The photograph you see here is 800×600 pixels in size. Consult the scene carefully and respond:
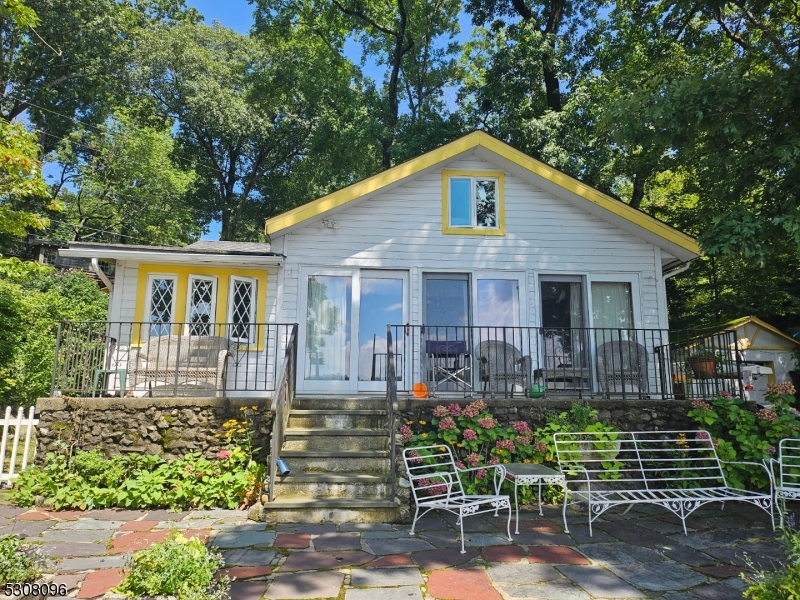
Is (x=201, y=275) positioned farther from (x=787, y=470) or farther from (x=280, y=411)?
(x=787, y=470)

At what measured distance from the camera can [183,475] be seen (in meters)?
6.68

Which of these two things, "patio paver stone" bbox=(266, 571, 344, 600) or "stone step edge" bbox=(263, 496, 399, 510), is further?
"stone step edge" bbox=(263, 496, 399, 510)

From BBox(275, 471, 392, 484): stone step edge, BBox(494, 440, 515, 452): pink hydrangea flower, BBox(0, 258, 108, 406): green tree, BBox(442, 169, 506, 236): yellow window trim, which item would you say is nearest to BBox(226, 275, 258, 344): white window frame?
BBox(0, 258, 108, 406): green tree

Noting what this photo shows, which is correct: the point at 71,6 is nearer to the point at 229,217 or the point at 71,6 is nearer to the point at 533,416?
the point at 229,217

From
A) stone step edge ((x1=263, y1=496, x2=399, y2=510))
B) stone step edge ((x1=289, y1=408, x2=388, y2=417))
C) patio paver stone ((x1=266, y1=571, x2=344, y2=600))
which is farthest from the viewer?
stone step edge ((x1=289, y1=408, x2=388, y2=417))

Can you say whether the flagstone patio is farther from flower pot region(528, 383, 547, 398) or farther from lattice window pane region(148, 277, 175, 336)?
lattice window pane region(148, 277, 175, 336)

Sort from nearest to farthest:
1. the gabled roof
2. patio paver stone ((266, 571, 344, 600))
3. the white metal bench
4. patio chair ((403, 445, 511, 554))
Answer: patio paver stone ((266, 571, 344, 600)) → patio chair ((403, 445, 511, 554)) → the white metal bench → the gabled roof

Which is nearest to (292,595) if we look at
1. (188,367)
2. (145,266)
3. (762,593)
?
(762,593)

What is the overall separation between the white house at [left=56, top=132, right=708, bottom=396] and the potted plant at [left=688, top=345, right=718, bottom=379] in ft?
2.28

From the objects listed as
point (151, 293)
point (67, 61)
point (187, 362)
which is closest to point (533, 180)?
point (187, 362)

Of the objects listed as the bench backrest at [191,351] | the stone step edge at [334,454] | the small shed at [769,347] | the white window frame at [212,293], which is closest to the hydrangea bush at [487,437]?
the stone step edge at [334,454]

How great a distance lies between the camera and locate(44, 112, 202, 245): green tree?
2372 cm

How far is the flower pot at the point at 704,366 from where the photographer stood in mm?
7906

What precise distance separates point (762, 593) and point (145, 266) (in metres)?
9.70
